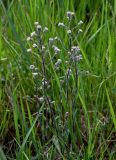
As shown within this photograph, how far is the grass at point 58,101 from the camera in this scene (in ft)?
5.79

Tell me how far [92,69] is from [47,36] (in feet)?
0.93

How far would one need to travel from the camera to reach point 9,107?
2078mm

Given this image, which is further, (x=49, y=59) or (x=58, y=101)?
(x=49, y=59)

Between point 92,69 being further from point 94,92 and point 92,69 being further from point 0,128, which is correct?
point 0,128

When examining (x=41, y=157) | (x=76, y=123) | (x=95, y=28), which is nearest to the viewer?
(x=41, y=157)

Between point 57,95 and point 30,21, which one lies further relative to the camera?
point 30,21

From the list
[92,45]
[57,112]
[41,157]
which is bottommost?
[41,157]

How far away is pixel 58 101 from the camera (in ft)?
6.48

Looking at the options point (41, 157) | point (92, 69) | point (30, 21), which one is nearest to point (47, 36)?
point (30, 21)

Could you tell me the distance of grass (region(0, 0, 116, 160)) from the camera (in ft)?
5.79

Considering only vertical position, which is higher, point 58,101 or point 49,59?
point 49,59

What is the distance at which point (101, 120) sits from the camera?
1959mm

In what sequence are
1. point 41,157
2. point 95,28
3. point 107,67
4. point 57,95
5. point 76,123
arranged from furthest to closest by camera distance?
point 95,28 < point 107,67 < point 57,95 < point 76,123 < point 41,157

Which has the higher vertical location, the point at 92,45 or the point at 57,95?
the point at 92,45
